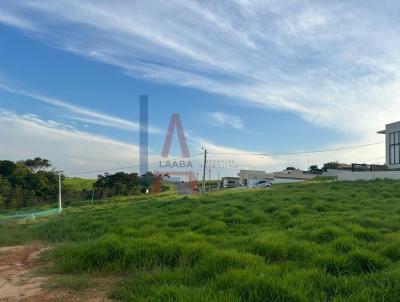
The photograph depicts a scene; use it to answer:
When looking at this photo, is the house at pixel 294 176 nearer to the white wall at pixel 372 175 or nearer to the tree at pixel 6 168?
the white wall at pixel 372 175

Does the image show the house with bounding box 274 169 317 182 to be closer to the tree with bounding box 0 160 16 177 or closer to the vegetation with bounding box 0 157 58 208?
the vegetation with bounding box 0 157 58 208

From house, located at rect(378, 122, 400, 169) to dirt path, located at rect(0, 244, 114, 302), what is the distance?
39504 millimetres

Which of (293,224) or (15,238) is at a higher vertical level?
(293,224)

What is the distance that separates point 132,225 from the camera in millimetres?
9641

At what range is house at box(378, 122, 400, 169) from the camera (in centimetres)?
4000

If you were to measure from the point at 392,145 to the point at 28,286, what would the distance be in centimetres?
4198

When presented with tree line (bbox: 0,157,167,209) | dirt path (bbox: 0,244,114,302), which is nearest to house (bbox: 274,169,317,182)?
tree line (bbox: 0,157,167,209)

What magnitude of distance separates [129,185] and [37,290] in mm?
43961

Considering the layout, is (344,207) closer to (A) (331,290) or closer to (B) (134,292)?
(A) (331,290)

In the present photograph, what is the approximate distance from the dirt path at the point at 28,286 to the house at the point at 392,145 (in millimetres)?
39504

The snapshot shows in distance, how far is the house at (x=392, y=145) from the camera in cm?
4000

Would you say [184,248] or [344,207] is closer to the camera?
[184,248]

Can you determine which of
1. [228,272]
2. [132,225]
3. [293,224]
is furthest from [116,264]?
[293,224]

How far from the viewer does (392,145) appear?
1608 inches
